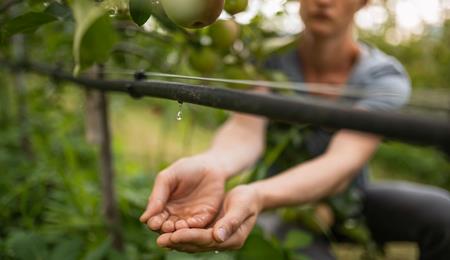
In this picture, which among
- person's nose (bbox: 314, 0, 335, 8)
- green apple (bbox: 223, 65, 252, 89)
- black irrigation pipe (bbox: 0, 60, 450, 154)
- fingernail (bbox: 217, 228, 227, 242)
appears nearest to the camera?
black irrigation pipe (bbox: 0, 60, 450, 154)

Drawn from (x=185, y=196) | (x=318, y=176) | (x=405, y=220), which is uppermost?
(x=185, y=196)

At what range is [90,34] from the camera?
500mm

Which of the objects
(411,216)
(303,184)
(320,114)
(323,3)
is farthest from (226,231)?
(411,216)

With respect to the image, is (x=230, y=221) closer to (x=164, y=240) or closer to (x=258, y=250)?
(x=164, y=240)

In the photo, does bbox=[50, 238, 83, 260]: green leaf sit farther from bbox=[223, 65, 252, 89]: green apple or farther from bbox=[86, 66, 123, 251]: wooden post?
bbox=[223, 65, 252, 89]: green apple

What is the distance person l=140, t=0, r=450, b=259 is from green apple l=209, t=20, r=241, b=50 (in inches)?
6.5

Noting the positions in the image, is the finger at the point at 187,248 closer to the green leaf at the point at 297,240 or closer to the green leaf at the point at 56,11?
the green leaf at the point at 56,11

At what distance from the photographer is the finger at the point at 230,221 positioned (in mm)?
494

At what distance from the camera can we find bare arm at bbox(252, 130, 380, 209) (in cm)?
75

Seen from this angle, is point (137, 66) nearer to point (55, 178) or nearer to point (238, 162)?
point (55, 178)

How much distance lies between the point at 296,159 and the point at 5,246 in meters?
0.63

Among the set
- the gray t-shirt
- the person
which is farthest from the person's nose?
the gray t-shirt

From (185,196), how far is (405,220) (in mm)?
761

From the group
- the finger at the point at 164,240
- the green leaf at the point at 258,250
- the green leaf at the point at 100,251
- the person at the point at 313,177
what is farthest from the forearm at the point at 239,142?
the finger at the point at 164,240
